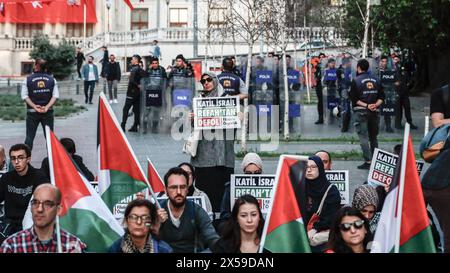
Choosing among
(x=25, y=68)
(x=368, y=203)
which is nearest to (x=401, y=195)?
(x=368, y=203)

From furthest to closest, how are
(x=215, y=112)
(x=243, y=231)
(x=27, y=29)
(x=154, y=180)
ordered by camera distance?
(x=27, y=29) < (x=215, y=112) < (x=154, y=180) < (x=243, y=231)

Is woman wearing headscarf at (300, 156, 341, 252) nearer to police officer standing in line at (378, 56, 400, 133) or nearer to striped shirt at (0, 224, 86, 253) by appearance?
striped shirt at (0, 224, 86, 253)

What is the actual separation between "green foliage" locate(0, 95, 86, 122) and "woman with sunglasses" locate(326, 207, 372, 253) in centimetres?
2028

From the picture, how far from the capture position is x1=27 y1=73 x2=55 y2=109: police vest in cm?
1608

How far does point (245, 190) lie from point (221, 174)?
2209 mm

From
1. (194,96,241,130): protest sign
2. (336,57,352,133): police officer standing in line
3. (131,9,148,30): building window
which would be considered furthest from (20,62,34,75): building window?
(194,96,241,130): protest sign

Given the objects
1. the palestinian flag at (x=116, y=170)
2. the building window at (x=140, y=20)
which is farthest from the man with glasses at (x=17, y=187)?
the building window at (x=140, y=20)

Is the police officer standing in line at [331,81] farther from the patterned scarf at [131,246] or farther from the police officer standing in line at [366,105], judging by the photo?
the patterned scarf at [131,246]

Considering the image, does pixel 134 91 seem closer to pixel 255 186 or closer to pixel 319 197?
pixel 255 186

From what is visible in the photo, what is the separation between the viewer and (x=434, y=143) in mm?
7637

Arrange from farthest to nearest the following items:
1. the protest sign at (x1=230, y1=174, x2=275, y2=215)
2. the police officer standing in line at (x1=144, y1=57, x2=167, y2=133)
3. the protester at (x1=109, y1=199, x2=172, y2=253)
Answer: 1. the police officer standing in line at (x1=144, y1=57, x2=167, y2=133)
2. the protest sign at (x1=230, y1=174, x2=275, y2=215)
3. the protester at (x1=109, y1=199, x2=172, y2=253)

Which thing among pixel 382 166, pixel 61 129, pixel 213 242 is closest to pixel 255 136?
pixel 61 129

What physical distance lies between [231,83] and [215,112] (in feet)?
11.2
